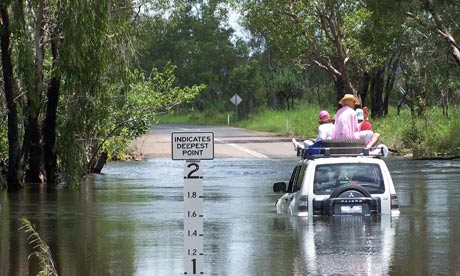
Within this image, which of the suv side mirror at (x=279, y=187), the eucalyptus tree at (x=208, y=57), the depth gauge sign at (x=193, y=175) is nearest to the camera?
the depth gauge sign at (x=193, y=175)

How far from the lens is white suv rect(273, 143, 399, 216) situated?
15930 millimetres

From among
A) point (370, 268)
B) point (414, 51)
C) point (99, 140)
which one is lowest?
point (370, 268)

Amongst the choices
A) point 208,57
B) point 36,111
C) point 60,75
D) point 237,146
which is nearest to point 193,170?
point 60,75

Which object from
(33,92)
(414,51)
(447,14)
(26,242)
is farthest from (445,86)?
(26,242)

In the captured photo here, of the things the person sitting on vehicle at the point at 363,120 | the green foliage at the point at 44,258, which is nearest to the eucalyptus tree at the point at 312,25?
the person sitting on vehicle at the point at 363,120

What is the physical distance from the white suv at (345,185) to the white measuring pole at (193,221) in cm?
521

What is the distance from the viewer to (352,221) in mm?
16141

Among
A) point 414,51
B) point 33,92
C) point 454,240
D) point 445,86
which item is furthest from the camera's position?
point 445,86

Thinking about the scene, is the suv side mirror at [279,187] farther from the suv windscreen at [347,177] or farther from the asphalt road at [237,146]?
the asphalt road at [237,146]

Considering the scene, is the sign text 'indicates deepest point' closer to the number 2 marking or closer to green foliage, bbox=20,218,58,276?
the number 2 marking

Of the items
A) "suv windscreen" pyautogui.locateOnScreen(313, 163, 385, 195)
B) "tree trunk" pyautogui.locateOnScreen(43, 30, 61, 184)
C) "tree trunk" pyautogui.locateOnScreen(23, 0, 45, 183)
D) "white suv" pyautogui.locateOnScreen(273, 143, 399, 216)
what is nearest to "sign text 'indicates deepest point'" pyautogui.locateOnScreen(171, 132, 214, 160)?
"white suv" pyautogui.locateOnScreen(273, 143, 399, 216)

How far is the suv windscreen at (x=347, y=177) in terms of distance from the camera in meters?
16.0

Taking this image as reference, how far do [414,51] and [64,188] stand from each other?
23119mm

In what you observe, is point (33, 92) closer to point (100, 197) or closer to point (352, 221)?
point (100, 197)
